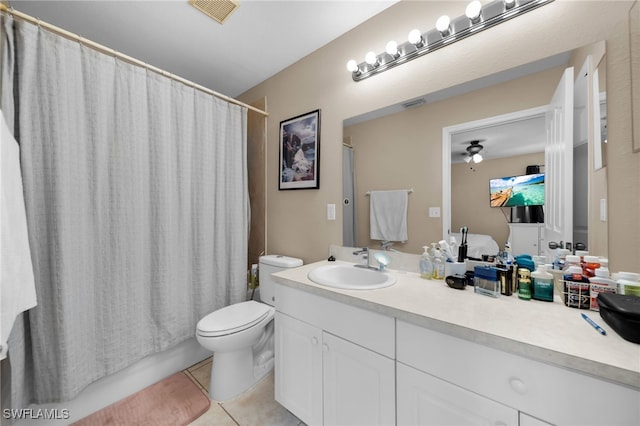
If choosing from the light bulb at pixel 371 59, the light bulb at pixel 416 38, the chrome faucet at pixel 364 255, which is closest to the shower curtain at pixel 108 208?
the chrome faucet at pixel 364 255

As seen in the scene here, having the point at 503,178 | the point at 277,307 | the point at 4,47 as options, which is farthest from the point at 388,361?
the point at 4,47

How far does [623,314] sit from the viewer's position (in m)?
0.62

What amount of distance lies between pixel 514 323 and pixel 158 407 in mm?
1838

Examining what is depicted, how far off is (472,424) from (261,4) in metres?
2.13

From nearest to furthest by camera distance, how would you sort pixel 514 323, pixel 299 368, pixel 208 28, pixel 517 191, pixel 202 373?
pixel 514 323 < pixel 517 191 < pixel 299 368 < pixel 208 28 < pixel 202 373

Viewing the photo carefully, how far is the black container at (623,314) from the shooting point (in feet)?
1.98

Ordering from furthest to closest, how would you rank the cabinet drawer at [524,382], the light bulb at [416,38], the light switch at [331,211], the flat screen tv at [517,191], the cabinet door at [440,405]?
the light switch at [331,211], the light bulb at [416,38], the flat screen tv at [517,191], the cabinet door at [440,405], the cabinet drawer at [524,382]

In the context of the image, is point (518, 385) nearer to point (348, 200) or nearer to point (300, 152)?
point (348, 200)

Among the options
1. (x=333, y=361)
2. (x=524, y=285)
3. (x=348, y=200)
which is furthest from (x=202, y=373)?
(x=524, y=285)

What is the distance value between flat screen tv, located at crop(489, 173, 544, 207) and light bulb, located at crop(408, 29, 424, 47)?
0.81m

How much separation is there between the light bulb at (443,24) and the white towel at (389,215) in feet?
2.65

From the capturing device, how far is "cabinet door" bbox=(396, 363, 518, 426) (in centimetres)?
68

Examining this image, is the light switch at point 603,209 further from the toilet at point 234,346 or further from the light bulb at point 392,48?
the toilet at point 234,346

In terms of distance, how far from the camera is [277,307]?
1.29 meters
